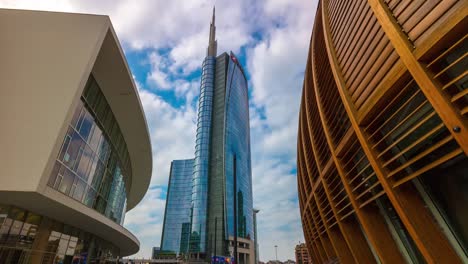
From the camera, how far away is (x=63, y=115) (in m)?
8.86

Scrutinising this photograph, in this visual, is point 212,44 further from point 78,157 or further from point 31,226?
point 31,226

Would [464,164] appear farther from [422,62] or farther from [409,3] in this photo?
[409,3]

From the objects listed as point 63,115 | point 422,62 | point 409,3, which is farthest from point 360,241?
point 63,115

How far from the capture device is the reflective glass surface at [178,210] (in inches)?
3110

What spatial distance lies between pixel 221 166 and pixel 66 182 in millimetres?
62338

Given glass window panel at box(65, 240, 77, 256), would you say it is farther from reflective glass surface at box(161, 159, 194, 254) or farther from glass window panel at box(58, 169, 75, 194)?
reflective glass surface at box(161, 159, 194, 254)

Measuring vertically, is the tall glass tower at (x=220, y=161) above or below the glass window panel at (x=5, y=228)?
above

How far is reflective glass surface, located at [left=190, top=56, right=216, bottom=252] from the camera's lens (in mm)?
65812

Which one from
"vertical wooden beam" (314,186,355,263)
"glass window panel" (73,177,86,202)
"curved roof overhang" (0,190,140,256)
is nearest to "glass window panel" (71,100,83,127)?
"glass window panel" (73,177,86,202)

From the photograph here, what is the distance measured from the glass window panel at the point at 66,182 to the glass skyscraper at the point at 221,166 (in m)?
48.5

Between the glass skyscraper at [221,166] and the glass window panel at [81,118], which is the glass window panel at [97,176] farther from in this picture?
the glass skyscraper at [221,166]

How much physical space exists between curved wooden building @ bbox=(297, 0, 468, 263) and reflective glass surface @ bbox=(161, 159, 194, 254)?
72.3 m

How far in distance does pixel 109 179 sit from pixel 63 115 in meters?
8.63

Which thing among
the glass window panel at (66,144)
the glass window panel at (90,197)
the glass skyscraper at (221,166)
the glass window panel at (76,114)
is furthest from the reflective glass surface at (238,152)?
the glass window panel at (66,144)
